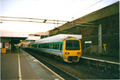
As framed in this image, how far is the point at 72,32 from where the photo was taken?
31.6 metres

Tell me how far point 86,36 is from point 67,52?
14282 mm

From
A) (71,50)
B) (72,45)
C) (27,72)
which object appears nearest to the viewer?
(27,72)

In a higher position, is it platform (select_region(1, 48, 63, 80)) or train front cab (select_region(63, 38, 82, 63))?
train front cab (select_region(63, 38, 82, 63))

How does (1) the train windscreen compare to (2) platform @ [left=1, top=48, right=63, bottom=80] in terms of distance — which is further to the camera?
(1) the train windscreen

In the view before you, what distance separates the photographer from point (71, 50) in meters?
12.2

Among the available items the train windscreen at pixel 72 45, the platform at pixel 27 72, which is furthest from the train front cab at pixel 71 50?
the platform at pixel 27 72

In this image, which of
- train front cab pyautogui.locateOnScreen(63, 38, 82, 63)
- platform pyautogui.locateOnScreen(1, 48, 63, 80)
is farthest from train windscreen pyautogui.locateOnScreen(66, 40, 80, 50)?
platform pyautogui.locateOnScreen(1, 48, 63, 80)

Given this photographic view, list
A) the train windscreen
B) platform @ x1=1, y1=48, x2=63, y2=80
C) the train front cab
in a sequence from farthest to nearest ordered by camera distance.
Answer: the train windscreen → the train front cab → platform @ x1=1, y1=48, x2=63, y2=80

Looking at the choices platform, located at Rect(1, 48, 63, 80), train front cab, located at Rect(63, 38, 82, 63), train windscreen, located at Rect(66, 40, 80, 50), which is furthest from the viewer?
train windscreen, located at Rect(66, 40, 80, 50)

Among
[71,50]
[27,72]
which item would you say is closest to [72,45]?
[71,50]

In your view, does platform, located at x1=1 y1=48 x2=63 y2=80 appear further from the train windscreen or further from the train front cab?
the train windscreen

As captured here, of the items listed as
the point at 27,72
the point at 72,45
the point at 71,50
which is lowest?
the point at 27,72

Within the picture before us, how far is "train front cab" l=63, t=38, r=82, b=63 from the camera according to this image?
12.0 m

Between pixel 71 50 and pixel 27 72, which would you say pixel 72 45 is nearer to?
pixel 71 50
